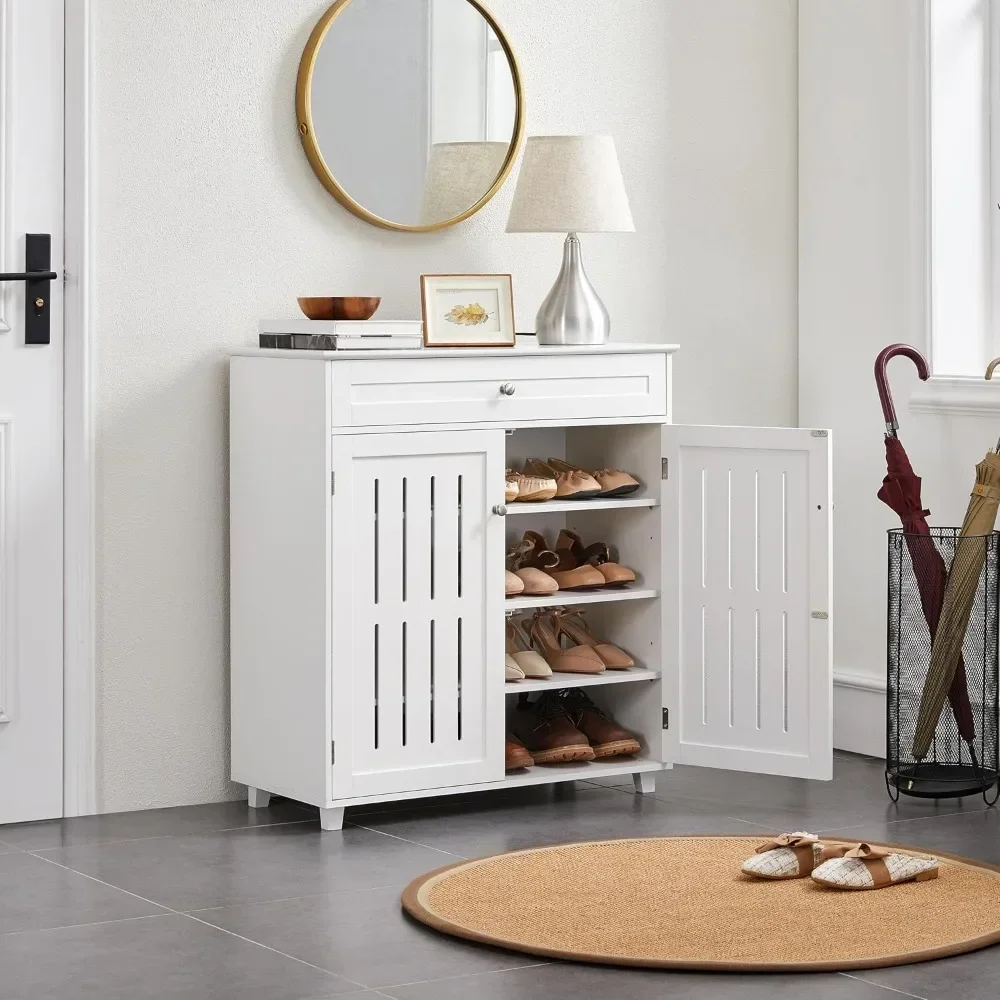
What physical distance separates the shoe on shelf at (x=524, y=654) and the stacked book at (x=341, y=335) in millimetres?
703

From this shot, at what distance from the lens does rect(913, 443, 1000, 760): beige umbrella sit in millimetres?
3766

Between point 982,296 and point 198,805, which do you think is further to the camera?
point 982,296

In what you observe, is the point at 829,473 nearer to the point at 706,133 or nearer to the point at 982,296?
the point at 982,296

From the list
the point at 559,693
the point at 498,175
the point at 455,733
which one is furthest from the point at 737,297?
the point at 455,733

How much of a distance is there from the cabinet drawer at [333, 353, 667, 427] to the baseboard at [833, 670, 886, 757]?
94 centimetres

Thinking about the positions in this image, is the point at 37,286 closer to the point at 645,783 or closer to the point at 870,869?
the point at 645,783

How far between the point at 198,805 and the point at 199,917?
2.88 feet

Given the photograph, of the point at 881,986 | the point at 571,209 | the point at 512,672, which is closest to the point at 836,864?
→ the point at 881,986

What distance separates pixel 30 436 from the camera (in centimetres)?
362

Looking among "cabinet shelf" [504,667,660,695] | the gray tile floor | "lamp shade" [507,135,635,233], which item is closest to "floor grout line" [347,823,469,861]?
the gray tile floor

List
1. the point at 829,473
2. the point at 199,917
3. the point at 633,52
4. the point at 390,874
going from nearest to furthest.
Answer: the point at 199,917
the point at 390,874
the point at 829,473
the point at 633,52

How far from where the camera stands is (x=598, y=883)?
309 cm

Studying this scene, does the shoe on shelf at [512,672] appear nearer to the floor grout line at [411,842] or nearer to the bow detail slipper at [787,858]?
the floor grout line at [411,842]

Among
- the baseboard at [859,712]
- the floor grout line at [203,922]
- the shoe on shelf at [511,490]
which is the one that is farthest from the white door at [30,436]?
the baseboard at [859,712]
